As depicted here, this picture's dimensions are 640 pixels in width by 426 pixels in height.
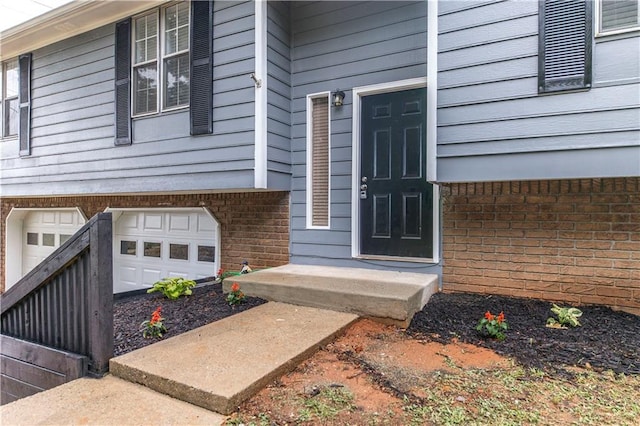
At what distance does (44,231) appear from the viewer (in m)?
7.61

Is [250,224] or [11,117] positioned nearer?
[250,224]

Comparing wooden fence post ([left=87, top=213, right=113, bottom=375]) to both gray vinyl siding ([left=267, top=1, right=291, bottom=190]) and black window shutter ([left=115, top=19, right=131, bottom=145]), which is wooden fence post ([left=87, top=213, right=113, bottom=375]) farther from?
black window shutter ([left=115, top=19, right=131, bottom=145])

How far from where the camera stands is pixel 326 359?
2.38 meters

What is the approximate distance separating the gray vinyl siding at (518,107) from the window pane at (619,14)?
0.12 m

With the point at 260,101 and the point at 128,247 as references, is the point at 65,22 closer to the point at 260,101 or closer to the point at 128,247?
the point at 128,247

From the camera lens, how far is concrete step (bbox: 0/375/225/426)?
1.71 meters

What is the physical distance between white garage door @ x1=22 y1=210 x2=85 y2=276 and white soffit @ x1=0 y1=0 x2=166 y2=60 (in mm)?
3046

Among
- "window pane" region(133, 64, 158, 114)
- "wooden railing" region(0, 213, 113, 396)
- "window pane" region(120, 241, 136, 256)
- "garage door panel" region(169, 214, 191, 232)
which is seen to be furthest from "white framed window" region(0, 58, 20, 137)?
"wooden railing" region(0, 213, 113, 396)

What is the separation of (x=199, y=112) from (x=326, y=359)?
11.6 ft

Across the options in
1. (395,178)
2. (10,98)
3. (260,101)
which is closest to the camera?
(395,178)

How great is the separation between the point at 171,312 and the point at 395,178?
2.74 metres

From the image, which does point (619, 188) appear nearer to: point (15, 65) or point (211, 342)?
point (211, 342)

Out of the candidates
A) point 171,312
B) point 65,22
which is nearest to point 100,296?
point 171,312

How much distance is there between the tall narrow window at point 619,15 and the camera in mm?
2742
